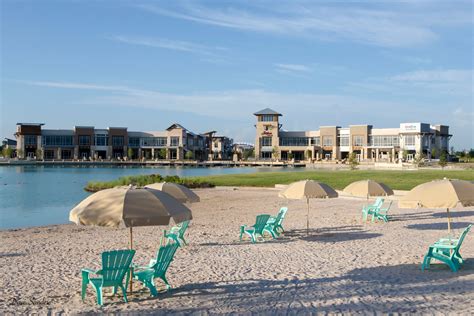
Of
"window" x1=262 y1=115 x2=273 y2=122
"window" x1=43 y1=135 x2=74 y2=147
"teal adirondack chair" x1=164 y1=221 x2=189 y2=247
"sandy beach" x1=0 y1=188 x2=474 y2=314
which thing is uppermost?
"window" x1=262 y1=115 x2=273 y2=122

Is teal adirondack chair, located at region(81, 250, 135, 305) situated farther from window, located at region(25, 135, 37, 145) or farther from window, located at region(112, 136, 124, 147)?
window, located at region(25, 135, 37, 145)

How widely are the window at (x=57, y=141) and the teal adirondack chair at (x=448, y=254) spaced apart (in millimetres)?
114811

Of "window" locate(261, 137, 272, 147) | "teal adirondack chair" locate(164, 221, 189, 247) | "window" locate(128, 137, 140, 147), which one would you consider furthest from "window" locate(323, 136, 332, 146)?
"teal adirondack chair" locate(164, 221, 189, 247)

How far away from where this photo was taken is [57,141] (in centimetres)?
11719

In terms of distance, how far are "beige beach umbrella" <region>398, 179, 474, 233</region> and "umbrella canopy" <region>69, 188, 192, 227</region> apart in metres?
5.62

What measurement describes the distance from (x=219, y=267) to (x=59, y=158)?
4378 inches

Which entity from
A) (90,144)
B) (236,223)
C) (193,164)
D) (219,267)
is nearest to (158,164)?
(193,164)

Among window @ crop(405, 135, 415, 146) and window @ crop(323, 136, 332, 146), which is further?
window @ crop(323, 136, 332, 146)

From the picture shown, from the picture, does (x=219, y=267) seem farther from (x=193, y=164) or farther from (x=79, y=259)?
(x=193, y=164)

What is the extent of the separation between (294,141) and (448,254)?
111 meters

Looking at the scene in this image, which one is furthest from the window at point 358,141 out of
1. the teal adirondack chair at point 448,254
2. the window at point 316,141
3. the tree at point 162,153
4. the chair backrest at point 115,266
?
the chair backrest at point 115,266

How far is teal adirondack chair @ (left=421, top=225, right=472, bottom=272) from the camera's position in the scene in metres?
9.85

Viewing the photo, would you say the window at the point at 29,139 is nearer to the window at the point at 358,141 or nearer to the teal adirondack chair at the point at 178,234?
the window at the point at 358,141

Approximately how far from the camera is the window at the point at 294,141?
121 meters
